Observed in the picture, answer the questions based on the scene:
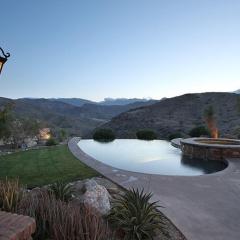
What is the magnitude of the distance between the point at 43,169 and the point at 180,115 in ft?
142

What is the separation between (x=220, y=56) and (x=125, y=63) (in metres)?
11.7

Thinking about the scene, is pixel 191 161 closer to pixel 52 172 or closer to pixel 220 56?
pixel 52 172

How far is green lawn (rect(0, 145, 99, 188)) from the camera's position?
1002 centimetres

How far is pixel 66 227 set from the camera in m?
4.37

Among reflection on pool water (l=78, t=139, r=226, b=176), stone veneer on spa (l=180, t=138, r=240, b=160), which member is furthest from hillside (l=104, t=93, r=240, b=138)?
stone veneer on spa (l=180, t=138, r=240, b=160)

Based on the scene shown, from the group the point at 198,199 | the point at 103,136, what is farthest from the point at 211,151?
the point at 103,136

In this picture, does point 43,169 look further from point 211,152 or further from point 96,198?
point 211,152

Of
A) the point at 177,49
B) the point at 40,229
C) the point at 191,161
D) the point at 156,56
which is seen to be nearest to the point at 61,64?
the point at 156,56

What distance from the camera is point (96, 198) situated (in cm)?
649

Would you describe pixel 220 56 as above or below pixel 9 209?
above

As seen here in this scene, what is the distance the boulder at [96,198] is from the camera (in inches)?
248

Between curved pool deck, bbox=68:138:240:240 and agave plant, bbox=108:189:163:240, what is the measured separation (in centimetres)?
71

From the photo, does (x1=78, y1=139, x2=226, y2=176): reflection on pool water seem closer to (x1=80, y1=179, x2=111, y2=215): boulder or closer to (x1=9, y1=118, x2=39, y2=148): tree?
(x1=80, y1=179, x2=111, y2=215): boulder

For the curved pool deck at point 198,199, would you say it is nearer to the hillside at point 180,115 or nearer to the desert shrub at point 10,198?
the desert shrub at point 10,198
